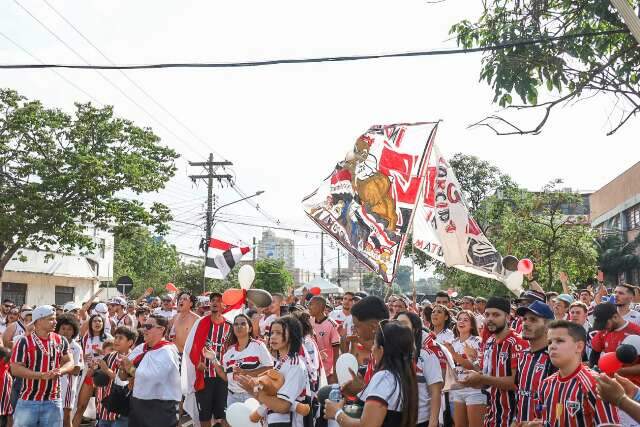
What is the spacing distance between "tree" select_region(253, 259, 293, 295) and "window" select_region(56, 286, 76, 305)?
17422mm

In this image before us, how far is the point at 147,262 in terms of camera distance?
267 feet

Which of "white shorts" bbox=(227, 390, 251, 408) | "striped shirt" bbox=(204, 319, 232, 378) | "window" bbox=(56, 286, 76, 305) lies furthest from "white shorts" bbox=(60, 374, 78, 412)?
"window" bbox=(56, 286, 76, 305)

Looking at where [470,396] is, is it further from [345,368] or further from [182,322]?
[182,322]

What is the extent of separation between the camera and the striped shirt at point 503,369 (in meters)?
7.06

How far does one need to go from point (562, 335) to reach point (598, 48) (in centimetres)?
407

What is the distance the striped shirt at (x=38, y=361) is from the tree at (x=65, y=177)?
17.6 metres

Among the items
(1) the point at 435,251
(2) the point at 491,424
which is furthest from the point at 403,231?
(2) the point at 491,424

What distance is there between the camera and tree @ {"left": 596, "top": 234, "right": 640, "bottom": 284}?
41844mm

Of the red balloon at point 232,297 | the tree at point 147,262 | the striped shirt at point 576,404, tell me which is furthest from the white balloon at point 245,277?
the tree at point 147,262

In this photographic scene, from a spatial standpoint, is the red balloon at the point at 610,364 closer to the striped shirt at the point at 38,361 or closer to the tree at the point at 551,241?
the striped shirt at the point at 38,361

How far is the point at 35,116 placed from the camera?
2550 centimetres

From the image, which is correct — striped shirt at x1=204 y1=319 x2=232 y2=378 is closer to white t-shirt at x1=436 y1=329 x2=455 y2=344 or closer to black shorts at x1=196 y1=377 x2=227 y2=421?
black shorts at x1=196 y1=377 x2=227 y2=421

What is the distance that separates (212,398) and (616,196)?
145 ft

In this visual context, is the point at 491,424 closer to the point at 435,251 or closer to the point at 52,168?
the point at 435,251
